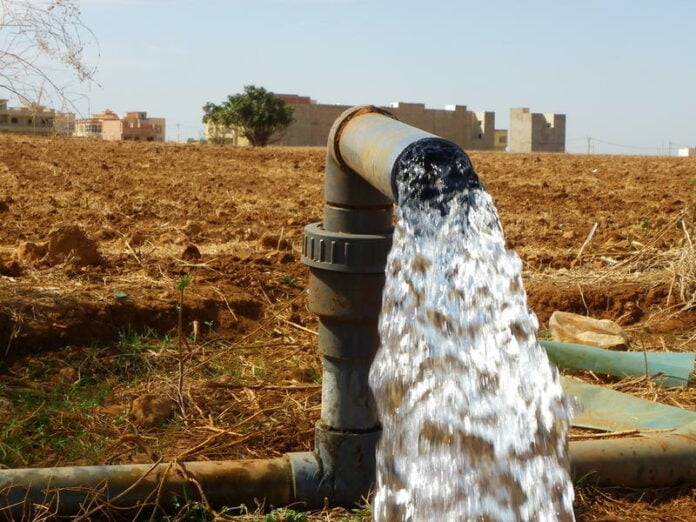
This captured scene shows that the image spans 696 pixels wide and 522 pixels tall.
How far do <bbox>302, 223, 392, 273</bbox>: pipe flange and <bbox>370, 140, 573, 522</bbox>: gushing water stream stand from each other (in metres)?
0.17

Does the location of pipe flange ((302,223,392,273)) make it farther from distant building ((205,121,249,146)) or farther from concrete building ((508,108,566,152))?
concrete building ((508,108,566,152))

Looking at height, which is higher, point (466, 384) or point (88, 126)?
point (88, 126)

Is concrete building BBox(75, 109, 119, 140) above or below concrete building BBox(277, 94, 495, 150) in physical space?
below

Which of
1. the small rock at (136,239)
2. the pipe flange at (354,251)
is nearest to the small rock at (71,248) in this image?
the small rock at (136,239)

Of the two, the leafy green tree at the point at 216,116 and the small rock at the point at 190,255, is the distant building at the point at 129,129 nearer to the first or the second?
the leafy green tree at the point at 216,116

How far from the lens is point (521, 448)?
7.52 ft

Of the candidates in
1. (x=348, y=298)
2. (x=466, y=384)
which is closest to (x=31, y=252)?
(x=348, y=298)

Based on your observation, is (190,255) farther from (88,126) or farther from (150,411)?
(88,126)

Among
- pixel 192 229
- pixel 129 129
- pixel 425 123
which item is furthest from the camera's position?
pixel 129 129

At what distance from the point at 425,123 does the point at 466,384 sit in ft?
171

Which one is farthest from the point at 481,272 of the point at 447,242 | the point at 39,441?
the point at 39,441

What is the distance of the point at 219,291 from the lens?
4.80 metres

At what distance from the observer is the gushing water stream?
7.36 feet

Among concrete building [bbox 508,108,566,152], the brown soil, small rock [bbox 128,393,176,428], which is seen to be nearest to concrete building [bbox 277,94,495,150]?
concrete building [bbox 508,108,566,152]
